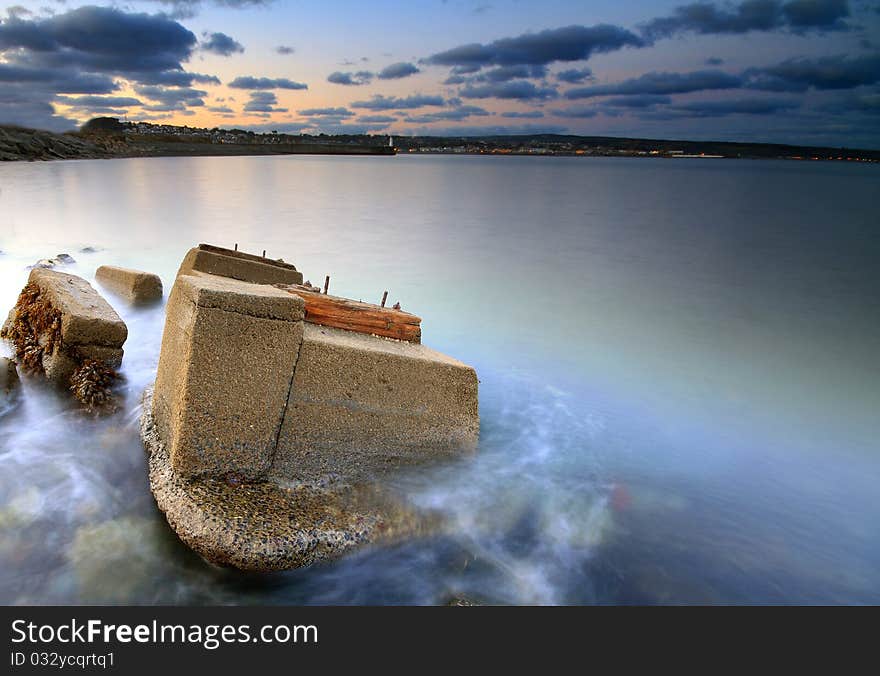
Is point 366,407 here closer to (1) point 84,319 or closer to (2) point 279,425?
(2) point 279,425

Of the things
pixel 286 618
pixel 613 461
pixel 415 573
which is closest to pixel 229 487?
pixel 286 618

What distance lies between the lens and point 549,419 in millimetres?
5555

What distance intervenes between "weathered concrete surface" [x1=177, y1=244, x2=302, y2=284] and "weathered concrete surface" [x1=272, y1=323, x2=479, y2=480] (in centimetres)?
257

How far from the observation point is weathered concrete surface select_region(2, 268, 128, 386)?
513 centimetres

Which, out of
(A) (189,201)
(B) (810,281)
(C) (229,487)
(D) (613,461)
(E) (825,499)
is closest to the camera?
(C) (229,487)

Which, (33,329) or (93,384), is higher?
(33,329)

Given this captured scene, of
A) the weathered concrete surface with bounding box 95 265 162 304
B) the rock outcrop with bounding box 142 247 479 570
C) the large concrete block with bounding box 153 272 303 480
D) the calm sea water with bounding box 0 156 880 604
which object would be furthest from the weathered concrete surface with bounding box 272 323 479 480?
the weathered concrete surface with bounding box 95 265 162 304

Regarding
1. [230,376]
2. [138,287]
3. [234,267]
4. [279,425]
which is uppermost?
→ [234,267]

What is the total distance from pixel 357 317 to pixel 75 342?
2.69 m

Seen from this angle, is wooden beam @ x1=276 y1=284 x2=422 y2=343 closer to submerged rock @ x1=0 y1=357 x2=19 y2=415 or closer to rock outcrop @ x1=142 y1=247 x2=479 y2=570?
rock outcrop @ x1=142 y1=247 x2=479 y2=570

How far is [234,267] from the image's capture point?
6.46 m

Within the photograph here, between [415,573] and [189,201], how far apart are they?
25.9 meters

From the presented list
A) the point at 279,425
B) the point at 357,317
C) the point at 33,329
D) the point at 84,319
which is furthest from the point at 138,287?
the point at 279,425

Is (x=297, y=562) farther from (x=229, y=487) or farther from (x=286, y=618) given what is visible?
(x=229, y=487)
